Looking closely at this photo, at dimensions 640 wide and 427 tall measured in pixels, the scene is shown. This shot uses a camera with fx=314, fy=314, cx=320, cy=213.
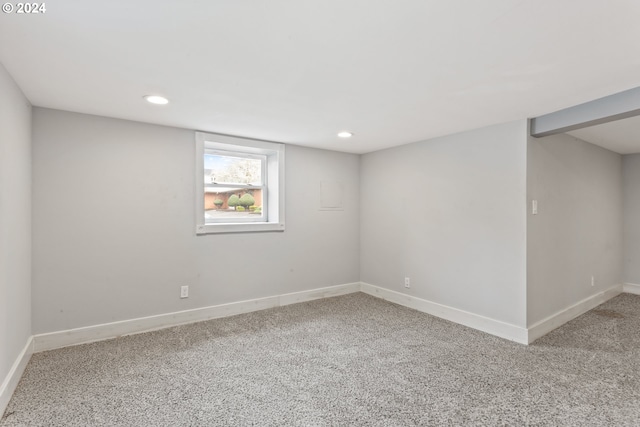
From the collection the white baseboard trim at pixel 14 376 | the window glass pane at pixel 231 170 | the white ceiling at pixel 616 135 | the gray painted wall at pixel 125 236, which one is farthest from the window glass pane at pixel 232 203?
the white ceiling at pixel 616 135

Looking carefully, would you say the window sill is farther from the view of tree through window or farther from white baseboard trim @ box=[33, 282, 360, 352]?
white baseboard trim @ box=[33, 282, 360, 352]

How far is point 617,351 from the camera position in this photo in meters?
2.72

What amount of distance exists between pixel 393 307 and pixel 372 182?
1745 millimetres

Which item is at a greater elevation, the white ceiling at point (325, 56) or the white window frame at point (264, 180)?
the white ceiling at point (325, 56)

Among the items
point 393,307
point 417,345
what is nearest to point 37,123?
point 417,345

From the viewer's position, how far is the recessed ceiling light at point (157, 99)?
96.0 inches

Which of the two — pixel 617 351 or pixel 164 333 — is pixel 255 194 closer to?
pixel 164 333

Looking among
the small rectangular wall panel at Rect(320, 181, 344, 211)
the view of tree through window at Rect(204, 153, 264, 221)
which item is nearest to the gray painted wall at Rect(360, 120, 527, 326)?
the small rectangular wall panel at Rect(320, 181, 344, 211)

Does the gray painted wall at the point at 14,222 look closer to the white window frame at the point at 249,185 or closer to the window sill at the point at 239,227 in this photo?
the window sill at the point at 239,227

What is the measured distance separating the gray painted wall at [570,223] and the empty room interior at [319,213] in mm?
38

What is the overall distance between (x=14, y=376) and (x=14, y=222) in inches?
40.4

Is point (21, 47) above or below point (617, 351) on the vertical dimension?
above

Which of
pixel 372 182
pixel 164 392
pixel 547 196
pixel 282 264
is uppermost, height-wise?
pixel 372 182

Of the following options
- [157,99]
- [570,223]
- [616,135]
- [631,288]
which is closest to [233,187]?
[157,99]
